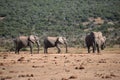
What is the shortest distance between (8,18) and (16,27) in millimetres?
5190

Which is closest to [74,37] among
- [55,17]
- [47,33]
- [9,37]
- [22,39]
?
[47,33]

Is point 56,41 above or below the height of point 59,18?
below

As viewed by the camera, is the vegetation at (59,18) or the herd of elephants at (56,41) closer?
the herd of elephants at (56,41)

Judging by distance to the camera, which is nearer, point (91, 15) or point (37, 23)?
point (37, 23)

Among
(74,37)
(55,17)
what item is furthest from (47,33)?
(55,17)

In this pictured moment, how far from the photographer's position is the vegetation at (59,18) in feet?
212

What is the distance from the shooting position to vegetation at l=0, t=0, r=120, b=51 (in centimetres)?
6469

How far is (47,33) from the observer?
2559 inches

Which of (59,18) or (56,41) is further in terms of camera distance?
(59,18)

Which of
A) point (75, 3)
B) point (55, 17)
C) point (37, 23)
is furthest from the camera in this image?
point (75, 3)

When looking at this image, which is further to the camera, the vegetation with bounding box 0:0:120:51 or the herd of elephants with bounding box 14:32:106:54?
the vegetation with bounding box 0:0:120:51

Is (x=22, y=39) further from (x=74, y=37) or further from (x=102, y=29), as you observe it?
(x=102, y=29)

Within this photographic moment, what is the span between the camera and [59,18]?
74875 millimetres

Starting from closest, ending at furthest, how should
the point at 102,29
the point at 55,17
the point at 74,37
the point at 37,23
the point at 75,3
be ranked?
the point at 74,37
the point at 102,29
the point at 37,23
the point at 55,17
the point at 75,3
